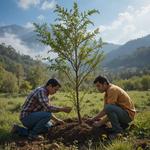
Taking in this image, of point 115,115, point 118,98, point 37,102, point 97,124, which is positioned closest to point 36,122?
point 37,102

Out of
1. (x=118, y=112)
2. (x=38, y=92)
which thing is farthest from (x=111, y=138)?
(x=38, y=92)

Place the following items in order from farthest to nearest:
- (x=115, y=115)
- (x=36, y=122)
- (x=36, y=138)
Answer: (x=36, y=122) < (x=36, y=138) < (x=115, y=115)

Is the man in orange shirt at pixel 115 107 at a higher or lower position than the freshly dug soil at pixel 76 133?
higher

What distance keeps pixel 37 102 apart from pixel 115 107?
7.93 ft

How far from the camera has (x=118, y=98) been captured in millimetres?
9414

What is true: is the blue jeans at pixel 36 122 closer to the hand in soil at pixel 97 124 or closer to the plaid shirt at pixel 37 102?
the plaid shirt at pixel 37 102

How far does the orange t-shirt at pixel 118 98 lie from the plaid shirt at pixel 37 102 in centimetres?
160

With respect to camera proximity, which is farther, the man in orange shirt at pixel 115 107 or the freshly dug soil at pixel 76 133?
the freshly dug soil at pixel 76 133

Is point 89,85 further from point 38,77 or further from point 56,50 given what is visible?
point 38,77

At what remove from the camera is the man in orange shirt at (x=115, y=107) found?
357 inches

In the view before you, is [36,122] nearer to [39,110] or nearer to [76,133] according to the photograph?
[39,110]

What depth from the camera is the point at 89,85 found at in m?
11.9

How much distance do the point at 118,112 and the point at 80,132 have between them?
124cm

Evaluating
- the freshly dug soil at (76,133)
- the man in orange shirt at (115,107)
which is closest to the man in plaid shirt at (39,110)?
the freshly dug soil at (76,133)
